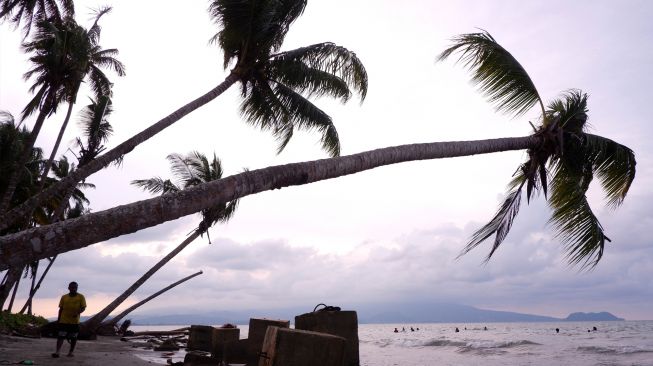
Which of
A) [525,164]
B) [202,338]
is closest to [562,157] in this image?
[525,164]

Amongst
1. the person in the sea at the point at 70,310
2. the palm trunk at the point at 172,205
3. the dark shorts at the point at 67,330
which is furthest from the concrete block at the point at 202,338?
the palm trunk at the point at 172,205

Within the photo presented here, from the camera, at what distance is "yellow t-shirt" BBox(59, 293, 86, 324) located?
10.0 m

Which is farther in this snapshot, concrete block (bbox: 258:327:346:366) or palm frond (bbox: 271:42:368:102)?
palm frond (bbox: 271:42:368:102)

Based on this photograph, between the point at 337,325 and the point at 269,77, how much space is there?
251 inches

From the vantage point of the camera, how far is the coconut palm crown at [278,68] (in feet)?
30.3

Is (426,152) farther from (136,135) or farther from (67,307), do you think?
(67,307)

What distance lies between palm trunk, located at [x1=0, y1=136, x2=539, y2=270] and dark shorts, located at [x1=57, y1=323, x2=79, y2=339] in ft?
22.5

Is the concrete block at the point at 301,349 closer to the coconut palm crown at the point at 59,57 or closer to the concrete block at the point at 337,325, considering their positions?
the concrete block at the point at 337,325

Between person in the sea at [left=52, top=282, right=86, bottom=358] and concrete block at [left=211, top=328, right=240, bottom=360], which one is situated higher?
person in the sea at [left=52, top=282, right=86, bottom=358]

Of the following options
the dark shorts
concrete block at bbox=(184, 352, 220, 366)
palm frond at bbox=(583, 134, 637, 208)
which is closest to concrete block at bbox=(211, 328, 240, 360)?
concrete block at bbox=(184, 352, 220, 366)

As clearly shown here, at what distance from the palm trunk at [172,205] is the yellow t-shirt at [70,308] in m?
6.59

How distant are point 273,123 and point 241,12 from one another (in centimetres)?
431

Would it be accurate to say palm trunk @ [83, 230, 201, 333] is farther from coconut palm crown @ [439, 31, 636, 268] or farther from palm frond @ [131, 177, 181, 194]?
coconut palm crown @ [439, 31, 636, 268]

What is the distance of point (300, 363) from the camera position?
5473 mm
